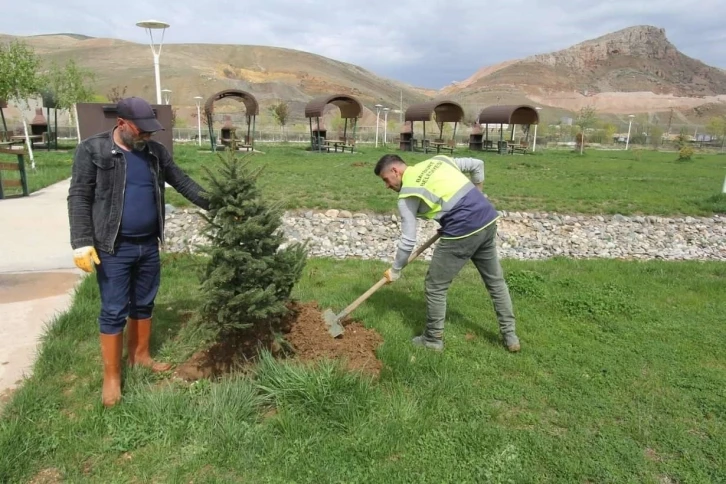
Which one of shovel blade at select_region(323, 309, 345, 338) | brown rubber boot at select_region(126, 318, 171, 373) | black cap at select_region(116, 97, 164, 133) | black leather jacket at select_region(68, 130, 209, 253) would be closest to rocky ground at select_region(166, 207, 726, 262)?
shovel blade at select_region(323, 309, 345, 338)

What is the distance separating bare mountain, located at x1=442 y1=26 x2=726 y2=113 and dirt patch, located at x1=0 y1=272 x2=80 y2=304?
11838 cm

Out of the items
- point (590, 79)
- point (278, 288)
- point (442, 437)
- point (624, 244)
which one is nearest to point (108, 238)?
point (278, 288)

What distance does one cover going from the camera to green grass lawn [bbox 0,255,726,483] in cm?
266

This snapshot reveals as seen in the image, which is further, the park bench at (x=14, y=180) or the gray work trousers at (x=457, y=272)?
the park bench at (x=14, y=180)

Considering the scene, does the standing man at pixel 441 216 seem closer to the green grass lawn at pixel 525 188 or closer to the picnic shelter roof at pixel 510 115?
the green grass lawn at pixel 525 188

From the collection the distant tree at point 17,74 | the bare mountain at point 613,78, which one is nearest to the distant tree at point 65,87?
the distant tree at point 17,74

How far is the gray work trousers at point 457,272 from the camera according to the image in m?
3.91

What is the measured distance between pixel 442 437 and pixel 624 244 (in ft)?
27.3

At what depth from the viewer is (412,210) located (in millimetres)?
3818

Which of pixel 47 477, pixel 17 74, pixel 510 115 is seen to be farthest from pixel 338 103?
pixel 47 477

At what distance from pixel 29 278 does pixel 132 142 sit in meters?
3.58

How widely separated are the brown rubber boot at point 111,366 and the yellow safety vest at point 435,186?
7.51 ft

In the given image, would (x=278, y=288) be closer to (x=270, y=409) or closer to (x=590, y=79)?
(x=270, y=409)

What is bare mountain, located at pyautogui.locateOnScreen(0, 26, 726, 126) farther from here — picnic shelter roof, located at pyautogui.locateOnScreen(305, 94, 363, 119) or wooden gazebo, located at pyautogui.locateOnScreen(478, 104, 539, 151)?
picnic shelter roof, located at pyautogui.locateOnScreen(305, 94, 363, 119)
